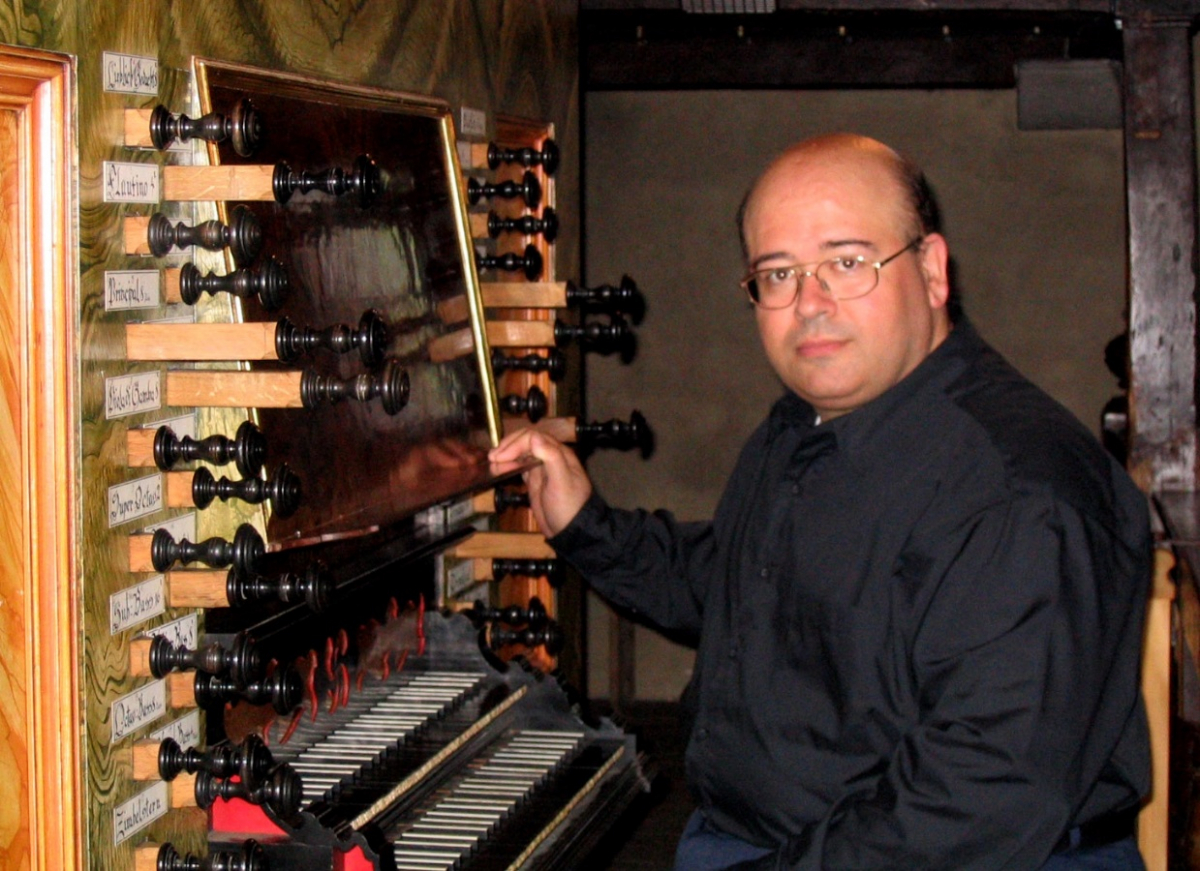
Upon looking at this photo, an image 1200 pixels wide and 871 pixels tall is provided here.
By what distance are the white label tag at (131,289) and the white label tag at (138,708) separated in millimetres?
528

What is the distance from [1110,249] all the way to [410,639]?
488cm

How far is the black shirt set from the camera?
76.5 inches

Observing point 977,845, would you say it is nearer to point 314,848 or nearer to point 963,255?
point 314,848

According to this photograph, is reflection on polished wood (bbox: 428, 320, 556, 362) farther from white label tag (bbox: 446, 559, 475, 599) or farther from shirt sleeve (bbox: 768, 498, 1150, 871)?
shirt sleeve (bbox: 768, 498, 1150, 871)

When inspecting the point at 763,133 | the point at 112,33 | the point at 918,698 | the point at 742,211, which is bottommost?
the point at 918,698

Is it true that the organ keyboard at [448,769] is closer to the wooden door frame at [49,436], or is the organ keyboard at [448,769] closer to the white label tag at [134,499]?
the wooden door frame at [49,436]

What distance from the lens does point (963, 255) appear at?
7.09 meters

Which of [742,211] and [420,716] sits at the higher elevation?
[742,211]

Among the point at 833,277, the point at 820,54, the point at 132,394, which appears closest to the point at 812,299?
the point at 833,277

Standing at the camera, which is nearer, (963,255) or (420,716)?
(420,716)

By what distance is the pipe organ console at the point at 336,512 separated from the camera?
2.13 meters

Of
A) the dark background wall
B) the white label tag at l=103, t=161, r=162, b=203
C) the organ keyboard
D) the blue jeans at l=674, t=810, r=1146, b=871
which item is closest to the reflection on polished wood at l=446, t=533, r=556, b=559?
the organ keyboard

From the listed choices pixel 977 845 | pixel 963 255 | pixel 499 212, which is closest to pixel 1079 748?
pixel 977 845

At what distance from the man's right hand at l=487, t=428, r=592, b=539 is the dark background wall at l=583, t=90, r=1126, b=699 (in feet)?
14.0
